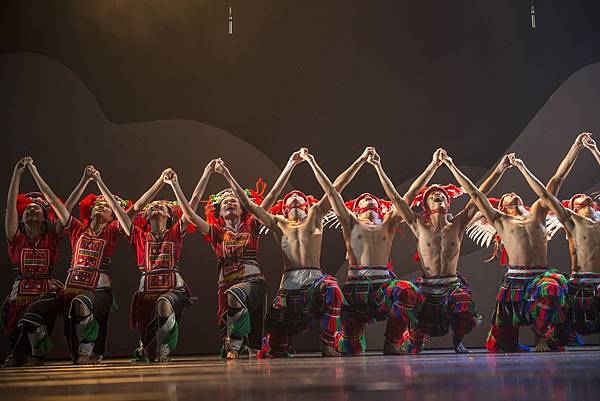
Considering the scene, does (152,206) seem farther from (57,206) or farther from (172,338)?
(172,338)

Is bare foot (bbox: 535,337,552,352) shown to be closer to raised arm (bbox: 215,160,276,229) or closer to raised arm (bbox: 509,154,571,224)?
raised arm (bbox: 509,154,571,224)

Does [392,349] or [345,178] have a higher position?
[345,178]

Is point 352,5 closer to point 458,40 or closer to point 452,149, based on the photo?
point 458,40

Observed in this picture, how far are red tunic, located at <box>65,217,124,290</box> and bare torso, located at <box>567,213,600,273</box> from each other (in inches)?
151

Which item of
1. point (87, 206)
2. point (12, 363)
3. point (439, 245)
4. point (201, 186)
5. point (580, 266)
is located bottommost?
point (12, 363)

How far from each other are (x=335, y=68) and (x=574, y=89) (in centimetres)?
250

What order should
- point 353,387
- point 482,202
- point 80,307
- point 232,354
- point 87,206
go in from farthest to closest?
point 87,206 → point 482,202 → point 80,307 → point 232,354 → point 353,387

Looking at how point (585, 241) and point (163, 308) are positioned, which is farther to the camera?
point (585, 241)

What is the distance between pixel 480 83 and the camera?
798cm

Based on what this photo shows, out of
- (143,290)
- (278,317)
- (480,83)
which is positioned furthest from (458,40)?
(143,290)

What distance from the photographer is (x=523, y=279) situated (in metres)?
6.29

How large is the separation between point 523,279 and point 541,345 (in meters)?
0.54

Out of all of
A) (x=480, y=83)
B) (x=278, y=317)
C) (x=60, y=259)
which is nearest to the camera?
(x=278, y=317)

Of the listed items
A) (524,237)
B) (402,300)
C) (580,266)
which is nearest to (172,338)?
(402,300)
